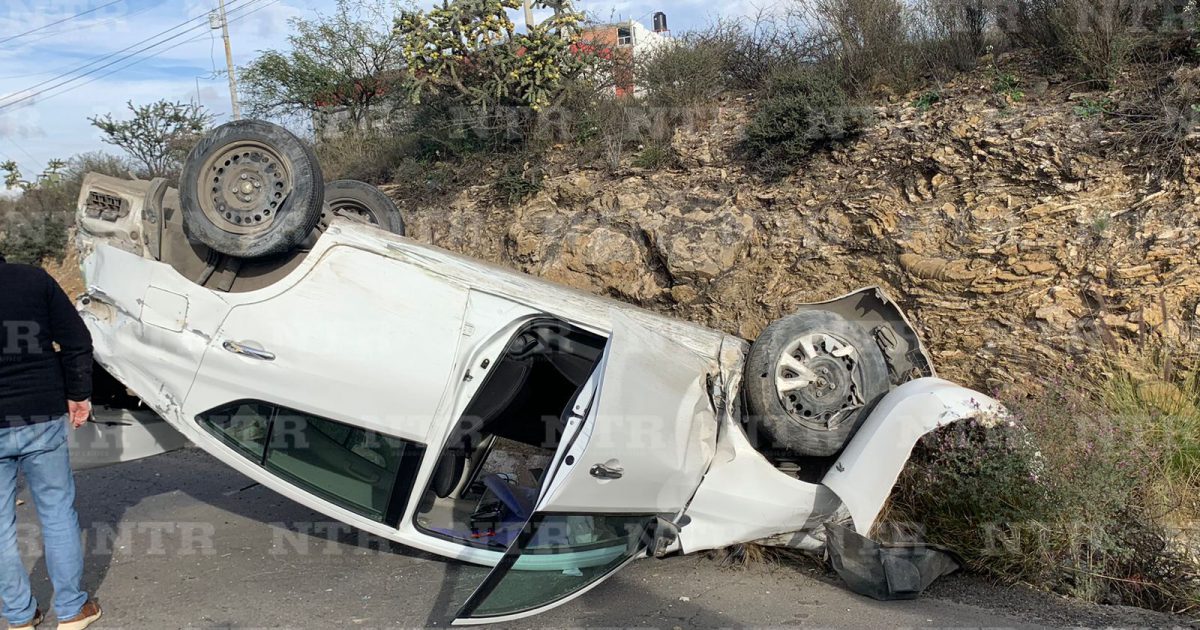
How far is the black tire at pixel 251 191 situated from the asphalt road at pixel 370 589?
1876 millimetres

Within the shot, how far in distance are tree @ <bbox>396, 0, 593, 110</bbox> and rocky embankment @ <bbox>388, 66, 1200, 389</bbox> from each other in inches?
60.0

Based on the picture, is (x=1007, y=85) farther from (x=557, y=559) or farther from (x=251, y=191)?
(x=251, y=191)

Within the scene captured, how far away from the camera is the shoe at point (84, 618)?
12.3 feet

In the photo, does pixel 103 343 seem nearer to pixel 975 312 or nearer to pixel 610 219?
pixel 610 219

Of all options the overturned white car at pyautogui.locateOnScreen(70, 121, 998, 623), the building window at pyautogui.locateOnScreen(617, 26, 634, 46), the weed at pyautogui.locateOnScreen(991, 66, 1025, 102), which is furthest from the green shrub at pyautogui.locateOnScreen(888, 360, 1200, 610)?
the building window at pyautogui.locateOnScreen(617, 26, 634, 46)

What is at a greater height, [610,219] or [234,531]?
[610,219]

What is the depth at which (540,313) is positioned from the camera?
4008 millimetres

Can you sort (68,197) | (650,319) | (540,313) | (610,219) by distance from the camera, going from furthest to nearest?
(68,197)
(610,219)
(650,319)
(540,313)

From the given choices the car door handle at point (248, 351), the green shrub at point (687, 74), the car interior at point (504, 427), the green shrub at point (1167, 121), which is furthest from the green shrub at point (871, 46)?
the car door handle at point (248, 351)

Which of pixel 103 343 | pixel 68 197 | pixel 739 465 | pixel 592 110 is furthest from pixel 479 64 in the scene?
pixel 68 197

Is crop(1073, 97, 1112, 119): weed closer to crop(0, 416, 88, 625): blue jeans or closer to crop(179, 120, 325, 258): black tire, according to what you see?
crop(179, 120, 325, 258): black tire

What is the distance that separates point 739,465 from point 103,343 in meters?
3.53

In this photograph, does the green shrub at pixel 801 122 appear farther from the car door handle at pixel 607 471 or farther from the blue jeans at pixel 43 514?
the blue jeans at pixel 43 514

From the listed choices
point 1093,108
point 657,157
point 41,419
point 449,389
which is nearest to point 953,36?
point 1093,108
